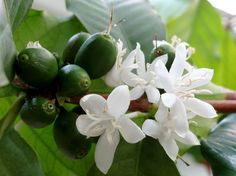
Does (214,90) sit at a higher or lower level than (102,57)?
lower

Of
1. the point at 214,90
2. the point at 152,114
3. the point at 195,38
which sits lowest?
the point at 195,38

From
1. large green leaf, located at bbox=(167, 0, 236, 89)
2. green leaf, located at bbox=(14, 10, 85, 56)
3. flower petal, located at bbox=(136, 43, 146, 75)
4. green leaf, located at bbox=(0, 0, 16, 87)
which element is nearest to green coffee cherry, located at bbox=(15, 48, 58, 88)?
green leaf, located at bbox=(0, 0, 16, 87)

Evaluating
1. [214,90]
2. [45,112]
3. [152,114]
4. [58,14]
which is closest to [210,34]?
[214,90]

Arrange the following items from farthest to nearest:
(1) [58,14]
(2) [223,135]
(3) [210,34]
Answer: (3) [210,34], (1) [58,14], (2) [223,135]

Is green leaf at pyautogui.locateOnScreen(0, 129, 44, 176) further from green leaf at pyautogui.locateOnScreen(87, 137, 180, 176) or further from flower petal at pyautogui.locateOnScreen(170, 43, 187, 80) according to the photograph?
flower petal at pyautogui.locateOnScreen(170, 43, 187, 80)

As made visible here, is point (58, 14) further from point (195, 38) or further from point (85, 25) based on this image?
point (195, 38)

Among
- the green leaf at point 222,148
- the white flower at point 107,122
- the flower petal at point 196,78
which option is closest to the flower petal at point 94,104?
the white flower at point 107,122

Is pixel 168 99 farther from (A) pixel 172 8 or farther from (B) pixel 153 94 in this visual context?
(A) pixel 172 8
